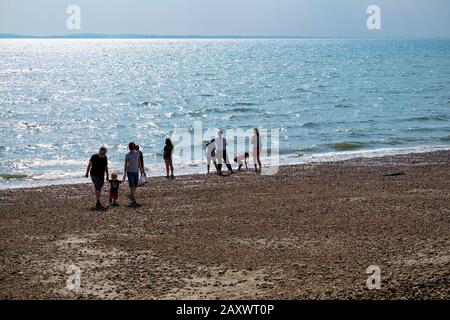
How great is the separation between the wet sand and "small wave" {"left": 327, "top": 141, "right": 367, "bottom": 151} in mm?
11338

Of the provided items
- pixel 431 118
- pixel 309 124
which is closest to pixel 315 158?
pixel 309 124

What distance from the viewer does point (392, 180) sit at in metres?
21.1

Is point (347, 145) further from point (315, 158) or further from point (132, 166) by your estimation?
point (132, 166)

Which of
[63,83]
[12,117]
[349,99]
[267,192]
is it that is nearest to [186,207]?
[267,192]

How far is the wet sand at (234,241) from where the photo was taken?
10516 millimetres

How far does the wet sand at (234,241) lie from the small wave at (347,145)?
1134cm

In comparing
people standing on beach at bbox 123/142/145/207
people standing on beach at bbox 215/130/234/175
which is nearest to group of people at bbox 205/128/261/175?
people standing on beach at bbox 215/130/234/175

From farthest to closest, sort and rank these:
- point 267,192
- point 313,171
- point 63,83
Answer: point 63,83 < point 313,171 < point 267,192

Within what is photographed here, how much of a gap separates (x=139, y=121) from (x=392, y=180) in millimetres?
26654

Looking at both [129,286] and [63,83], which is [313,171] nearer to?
[129,286]

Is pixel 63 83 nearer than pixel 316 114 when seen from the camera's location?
No

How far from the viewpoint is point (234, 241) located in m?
13.5

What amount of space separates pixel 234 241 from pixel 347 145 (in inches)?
806

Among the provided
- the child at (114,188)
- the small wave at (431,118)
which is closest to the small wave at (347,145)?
the small wave at (431,118)
